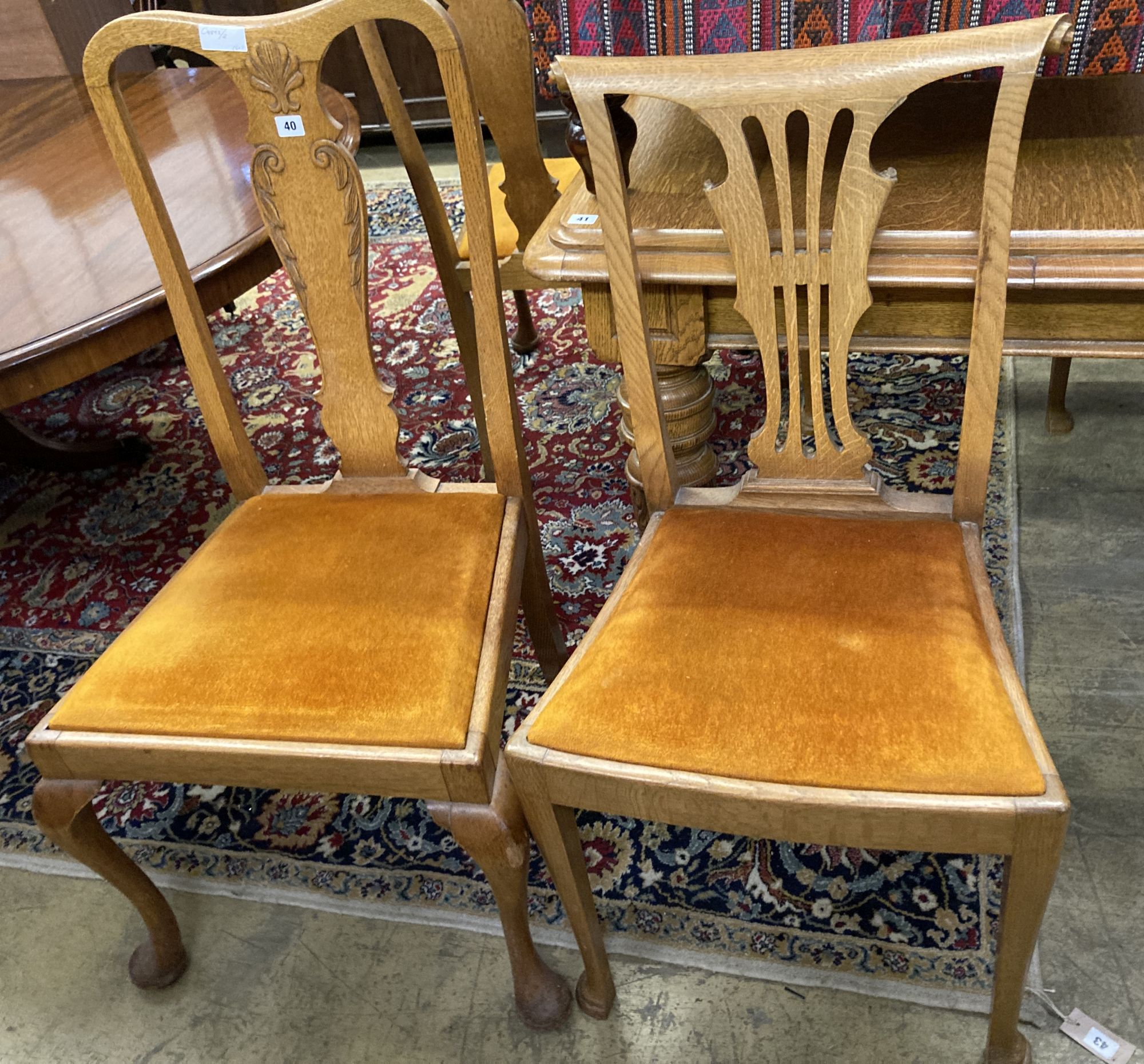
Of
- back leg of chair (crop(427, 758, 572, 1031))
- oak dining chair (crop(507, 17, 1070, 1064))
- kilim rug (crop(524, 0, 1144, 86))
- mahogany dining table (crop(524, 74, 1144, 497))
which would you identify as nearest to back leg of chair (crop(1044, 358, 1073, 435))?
mahogany dining table (crop(524, 74, 1144, 497))

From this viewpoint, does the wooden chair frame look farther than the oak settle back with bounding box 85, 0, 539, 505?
Yes

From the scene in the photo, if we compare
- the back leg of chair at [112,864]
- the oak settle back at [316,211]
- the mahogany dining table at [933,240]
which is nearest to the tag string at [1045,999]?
the mahogany dining table at [933,240]

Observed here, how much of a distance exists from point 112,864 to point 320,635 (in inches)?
16.9

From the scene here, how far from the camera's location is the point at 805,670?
3.51 ft

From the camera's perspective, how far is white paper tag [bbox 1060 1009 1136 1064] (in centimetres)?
119

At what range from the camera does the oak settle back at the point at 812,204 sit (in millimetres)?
1008

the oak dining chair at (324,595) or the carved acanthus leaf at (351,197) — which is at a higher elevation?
the carved acanthus leaf at (351,197)

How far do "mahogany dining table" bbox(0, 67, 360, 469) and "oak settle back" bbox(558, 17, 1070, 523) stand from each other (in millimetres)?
421

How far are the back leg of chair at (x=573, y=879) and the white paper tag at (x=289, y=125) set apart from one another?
32.3 inches

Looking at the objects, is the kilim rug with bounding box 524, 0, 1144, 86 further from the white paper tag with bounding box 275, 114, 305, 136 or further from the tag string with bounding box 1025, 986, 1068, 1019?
the tag string with bounding box 1025, 986, 1068, 1019

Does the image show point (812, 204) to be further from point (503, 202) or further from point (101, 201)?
point (101, 201)

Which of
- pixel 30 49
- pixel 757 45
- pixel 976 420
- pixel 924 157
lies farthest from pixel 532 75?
pixel 30 49

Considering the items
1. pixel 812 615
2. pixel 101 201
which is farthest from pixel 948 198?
pixel 101 201

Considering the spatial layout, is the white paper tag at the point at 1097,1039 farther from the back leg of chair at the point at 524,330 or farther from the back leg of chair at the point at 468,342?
the back leg of chair at the point at 524,330
